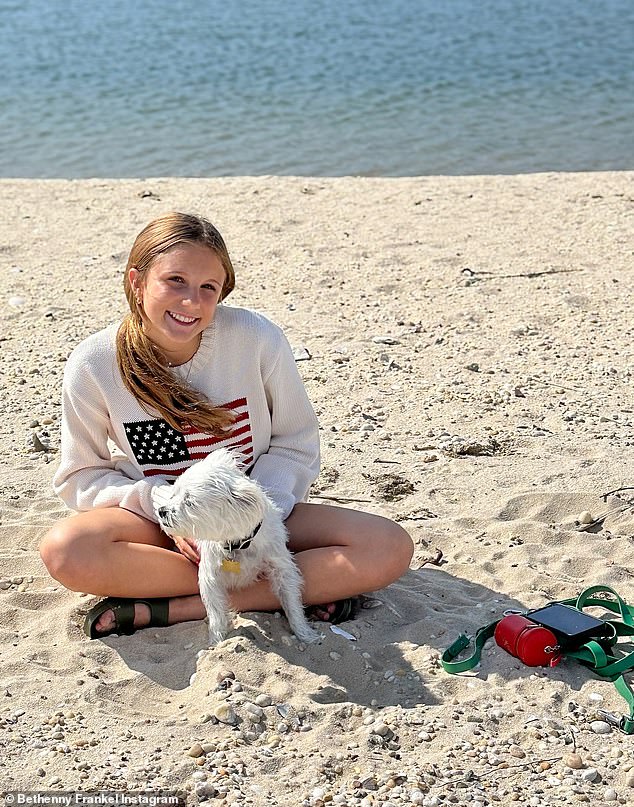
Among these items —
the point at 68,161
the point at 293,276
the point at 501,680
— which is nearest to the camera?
the point at 501,680

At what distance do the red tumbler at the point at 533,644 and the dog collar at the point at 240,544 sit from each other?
2.87 feet

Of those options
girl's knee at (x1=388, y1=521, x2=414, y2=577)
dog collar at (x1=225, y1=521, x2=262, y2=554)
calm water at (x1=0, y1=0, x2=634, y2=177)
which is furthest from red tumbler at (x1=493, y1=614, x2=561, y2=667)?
calm water at (x1=0, y1=0, x2=634, y2=177)

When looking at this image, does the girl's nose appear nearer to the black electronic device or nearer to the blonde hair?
the blonde hair

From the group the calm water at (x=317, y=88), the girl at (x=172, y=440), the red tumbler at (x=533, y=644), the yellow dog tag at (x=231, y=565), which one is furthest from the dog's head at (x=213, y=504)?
the calm water at (x=317, y=88)

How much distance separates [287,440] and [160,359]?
0.55m

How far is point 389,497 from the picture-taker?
4262mm

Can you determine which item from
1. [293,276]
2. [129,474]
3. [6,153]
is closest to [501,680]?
[129,474]

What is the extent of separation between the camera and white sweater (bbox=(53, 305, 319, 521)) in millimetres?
3469

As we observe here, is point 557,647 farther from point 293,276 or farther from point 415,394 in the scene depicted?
point 293,276

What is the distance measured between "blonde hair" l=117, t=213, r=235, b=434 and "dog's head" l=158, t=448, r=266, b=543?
454 mm

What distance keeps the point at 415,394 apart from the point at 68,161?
24.5 ft

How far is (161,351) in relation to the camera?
3482mm

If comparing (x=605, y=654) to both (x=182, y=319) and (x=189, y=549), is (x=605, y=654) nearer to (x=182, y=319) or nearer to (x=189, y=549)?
(x=189, y=549)

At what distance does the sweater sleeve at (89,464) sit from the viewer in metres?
3.46
